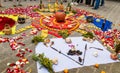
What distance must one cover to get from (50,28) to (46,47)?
5.47ft

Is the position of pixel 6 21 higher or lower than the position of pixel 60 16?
lower

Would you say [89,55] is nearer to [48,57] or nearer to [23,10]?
[48,57]

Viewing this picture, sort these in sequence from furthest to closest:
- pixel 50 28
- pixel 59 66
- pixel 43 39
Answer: pixel 50 28
pixel 43 39
pixel 59 66

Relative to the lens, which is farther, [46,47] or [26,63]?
[46,47]

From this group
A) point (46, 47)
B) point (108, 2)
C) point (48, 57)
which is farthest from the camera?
point (108, 2)

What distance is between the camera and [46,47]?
7.21 m

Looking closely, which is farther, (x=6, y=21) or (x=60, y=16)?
(x=6, y=21)

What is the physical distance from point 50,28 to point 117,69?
359 cm

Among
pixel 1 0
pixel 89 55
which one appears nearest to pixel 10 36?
pixel 89 55

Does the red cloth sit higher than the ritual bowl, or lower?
lower

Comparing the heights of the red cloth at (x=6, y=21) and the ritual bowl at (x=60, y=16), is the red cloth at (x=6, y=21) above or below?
below

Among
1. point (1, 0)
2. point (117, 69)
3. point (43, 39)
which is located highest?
point (1, 0)

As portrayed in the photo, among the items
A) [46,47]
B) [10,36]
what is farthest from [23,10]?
[46,47]

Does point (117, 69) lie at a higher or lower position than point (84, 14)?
lower
